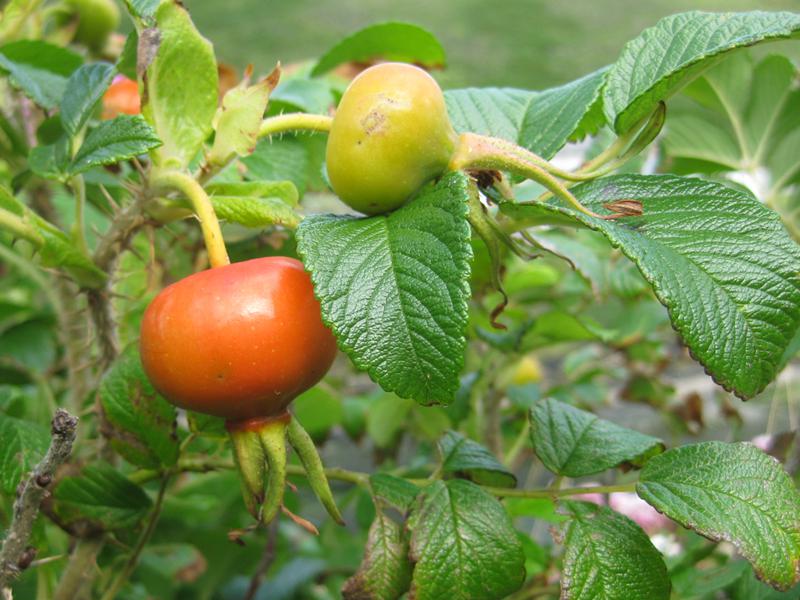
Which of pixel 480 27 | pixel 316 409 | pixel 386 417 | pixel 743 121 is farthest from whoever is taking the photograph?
pixel 480 27

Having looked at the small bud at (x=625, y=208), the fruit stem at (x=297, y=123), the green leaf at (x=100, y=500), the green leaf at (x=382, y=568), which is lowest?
the green leaf at (x=100, y=500)

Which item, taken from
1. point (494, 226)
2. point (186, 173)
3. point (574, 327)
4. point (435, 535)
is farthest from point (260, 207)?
point (574, 327)

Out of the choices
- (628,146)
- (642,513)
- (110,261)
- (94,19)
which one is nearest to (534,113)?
(628,146)

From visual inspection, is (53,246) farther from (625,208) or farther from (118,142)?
(625,208)

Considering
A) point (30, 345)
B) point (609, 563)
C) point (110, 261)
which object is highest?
point (110, 261)

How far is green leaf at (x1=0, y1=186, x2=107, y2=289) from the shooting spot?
0.77 m

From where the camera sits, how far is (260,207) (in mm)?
734

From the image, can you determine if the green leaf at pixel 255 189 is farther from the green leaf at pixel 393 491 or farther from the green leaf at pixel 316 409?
the green leaf at pixel 316 409

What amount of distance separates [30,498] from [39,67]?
A: 61 cm

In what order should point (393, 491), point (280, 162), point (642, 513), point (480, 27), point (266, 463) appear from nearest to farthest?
point (266, 463) → point (393, 491) → point (280, 162) → point (642, 513) → point (480, 27)

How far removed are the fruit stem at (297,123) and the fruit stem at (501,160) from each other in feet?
0.37

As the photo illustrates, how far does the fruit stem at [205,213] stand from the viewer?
2.26 ft

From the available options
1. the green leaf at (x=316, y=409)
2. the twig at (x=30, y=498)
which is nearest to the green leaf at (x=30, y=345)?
the green leaf at (x=316, y=409)

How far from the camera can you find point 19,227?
2.49 feet
